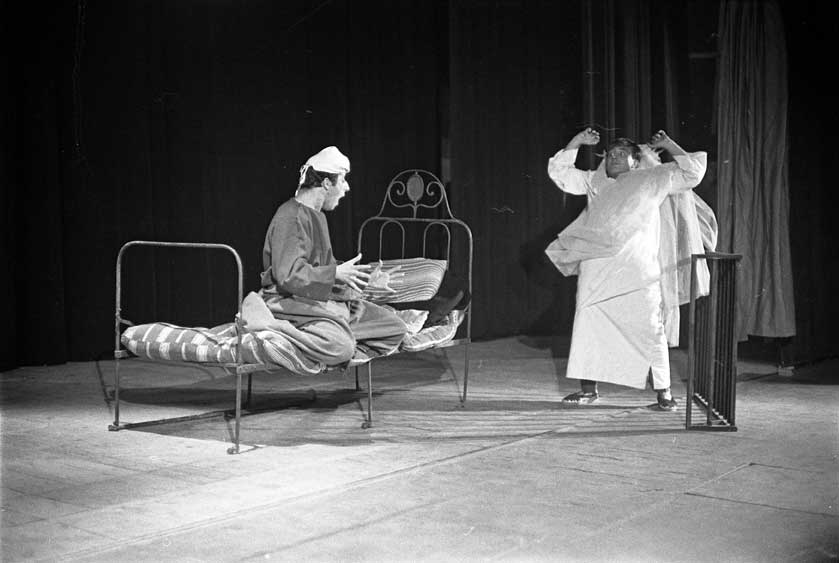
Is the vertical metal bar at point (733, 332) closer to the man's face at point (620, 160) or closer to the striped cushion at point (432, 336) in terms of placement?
the man's face at point (620, 160)

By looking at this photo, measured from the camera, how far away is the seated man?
4.51 meters

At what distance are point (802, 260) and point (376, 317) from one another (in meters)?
3.22

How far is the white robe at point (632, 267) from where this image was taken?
5.20 meters

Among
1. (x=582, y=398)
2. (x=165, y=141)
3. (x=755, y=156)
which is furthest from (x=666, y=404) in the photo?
(x=165, y=141)

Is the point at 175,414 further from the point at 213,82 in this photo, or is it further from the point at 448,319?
the point at 213,82

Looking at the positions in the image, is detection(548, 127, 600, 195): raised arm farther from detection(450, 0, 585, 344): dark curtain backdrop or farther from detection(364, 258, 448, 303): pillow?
detection(450, 0, 585, 344): dark curtain backdrop

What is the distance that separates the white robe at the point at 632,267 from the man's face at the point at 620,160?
4 centimetres

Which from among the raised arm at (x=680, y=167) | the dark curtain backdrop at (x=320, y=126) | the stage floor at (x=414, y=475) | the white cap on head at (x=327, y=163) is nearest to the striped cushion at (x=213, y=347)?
the stage floor at (x=414, y=475)

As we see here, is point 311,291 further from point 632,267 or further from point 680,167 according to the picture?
point 680,167

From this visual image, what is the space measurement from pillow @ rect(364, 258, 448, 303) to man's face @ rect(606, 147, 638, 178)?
0.91m

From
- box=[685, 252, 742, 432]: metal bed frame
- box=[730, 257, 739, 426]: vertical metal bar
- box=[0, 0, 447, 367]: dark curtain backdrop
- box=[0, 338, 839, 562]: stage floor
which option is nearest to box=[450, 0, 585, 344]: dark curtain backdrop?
box=[0, 0, 447, 367]: dark curtain backdrop

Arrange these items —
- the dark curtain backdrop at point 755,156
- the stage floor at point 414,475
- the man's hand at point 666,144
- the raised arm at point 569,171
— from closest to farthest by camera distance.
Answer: the stage floor at point 414,475 < the man's hand at point 666,144 < the raised arm at point 569,171 < the dark curtain backdrop at point 755,156

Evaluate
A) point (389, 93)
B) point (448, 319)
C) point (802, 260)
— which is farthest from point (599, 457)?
point (389, 93)

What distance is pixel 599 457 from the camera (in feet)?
13.8
